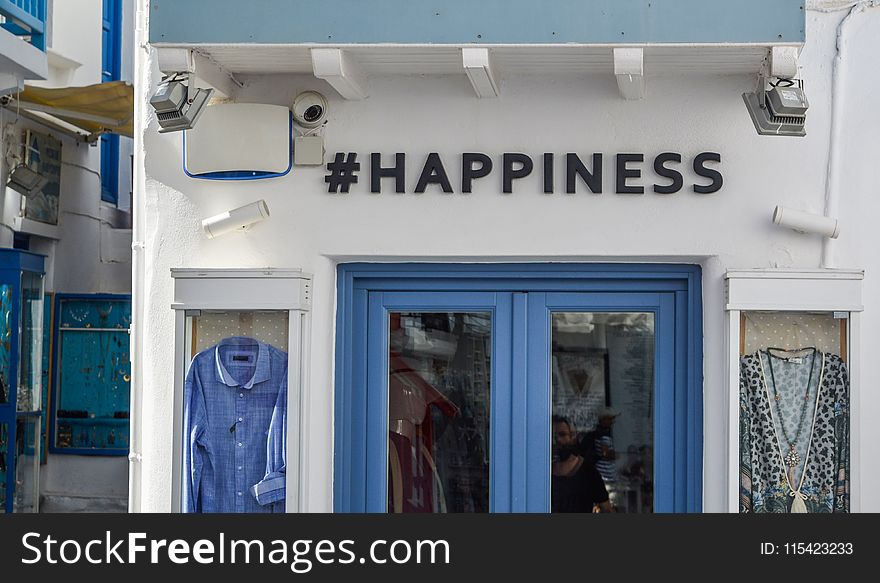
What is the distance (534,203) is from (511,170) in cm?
22

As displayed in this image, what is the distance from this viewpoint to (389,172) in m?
A: 6.01

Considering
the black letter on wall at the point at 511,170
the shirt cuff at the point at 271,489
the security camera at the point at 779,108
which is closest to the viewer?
the security camera at the point at 779,108

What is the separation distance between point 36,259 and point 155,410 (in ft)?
11.8

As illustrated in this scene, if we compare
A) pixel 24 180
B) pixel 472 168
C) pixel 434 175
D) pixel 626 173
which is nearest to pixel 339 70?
pixel 434 175

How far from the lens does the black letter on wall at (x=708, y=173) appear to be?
5.82 meters

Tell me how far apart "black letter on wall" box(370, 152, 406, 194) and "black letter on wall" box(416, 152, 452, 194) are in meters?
0.10

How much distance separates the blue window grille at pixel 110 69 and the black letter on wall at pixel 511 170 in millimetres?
6252

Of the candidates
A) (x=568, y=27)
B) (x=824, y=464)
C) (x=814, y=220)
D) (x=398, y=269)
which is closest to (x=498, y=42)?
(x=568, y=27)

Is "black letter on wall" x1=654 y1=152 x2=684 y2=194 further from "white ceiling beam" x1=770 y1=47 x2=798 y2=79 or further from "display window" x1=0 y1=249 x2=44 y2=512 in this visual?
"display window" x1=0 y1=249 x2=44 y2=512

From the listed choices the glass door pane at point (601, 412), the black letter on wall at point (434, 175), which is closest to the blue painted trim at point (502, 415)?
the glass door pane at point (601, 412)

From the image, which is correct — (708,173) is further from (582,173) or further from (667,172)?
(582,173)

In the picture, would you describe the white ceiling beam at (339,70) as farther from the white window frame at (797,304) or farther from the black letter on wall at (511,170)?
the white window frame at (797,304)

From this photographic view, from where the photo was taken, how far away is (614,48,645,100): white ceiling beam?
538 centimetres

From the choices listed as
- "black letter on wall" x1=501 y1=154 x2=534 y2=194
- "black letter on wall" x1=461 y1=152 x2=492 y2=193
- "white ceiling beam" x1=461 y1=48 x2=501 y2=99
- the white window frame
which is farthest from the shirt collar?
the white window frame
